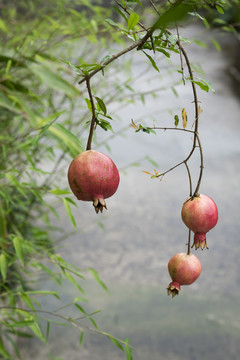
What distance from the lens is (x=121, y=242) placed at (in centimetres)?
181

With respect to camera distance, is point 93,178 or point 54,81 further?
point 54,81

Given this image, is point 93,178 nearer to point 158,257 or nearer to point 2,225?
point 2,225

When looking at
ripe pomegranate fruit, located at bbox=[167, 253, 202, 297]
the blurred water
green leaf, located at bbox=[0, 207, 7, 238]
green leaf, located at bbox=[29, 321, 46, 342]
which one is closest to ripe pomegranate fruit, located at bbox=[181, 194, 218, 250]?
ripe pomegranate fruit, located at bbox=[167, 253, 202, 297]

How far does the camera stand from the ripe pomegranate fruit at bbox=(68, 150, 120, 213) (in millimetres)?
227

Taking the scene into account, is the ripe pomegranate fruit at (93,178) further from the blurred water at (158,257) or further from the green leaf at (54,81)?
the blurred water at (158,257)

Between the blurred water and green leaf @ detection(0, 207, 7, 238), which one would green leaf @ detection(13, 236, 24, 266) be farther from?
the blurred water

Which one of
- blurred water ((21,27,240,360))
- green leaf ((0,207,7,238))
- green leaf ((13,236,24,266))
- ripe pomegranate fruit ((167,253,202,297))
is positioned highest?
blurred water ((21,27,240,360))

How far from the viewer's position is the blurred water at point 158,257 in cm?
135

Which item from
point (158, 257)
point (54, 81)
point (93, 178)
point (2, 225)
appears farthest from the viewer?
point (158, 257)

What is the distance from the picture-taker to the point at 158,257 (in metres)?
1.75

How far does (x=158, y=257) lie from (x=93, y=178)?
1.56 m

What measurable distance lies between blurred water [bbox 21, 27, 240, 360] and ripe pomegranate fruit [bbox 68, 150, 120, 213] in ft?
2.62

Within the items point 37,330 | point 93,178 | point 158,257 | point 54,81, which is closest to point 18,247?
point 37,330

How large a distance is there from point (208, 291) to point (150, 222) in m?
0.42
